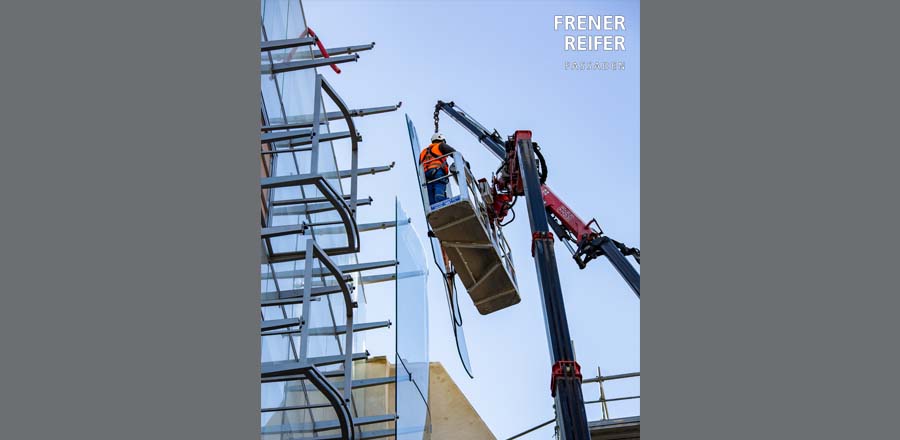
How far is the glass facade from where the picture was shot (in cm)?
919

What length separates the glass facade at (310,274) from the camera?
362 inches

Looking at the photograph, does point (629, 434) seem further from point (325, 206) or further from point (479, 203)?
point (325, 206)

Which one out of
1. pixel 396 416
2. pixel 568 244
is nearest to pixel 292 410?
pixel 396 416

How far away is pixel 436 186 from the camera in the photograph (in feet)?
46.5

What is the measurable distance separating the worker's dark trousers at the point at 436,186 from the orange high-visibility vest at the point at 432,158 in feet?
0.19

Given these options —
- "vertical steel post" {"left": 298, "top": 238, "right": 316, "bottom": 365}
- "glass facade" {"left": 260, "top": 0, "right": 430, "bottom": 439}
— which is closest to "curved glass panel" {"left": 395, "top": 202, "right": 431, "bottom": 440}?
"glass facade" {"left": 260, "top": 0, "right": 430, "bottom": 439}

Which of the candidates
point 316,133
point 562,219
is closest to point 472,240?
point 562,219

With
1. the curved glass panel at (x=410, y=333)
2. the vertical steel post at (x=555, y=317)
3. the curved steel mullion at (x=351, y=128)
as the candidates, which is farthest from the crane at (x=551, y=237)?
the curved steel mullion at (x=351, y=128)

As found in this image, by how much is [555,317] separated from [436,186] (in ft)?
11.6

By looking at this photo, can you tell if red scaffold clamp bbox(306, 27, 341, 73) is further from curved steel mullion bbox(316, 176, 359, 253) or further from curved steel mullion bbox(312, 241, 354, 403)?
curved steel mullion bbox(312, 241, 354, 403)

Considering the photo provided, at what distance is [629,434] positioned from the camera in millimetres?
15234

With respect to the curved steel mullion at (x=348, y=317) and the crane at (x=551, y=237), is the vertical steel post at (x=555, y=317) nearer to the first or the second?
the crane at (x=551, y=237)

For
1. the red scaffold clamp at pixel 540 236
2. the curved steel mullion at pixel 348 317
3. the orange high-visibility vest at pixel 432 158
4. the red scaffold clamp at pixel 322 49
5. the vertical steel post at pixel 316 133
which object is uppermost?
the red scaffold clamp at pixel 322 49

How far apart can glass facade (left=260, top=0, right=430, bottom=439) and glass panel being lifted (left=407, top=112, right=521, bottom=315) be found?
1.75 metres
